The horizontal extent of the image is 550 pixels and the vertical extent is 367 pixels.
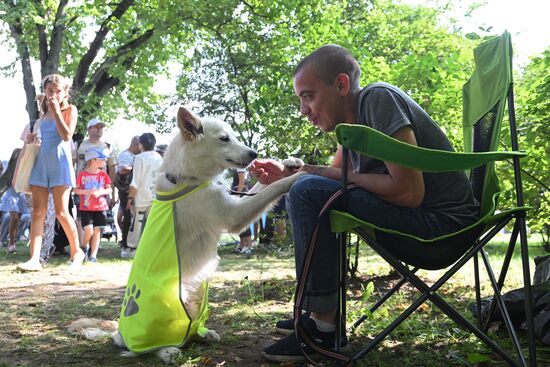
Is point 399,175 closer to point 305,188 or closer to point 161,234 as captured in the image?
point 305,188

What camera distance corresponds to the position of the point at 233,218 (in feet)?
8.90

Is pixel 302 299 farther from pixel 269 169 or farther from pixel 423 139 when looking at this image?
pixel 269 169

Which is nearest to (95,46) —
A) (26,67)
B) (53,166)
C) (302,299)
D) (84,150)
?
(26,67)

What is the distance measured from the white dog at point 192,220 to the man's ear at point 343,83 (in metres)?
0.54

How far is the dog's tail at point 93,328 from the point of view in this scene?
9.16 feet

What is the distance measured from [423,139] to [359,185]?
1.22ft

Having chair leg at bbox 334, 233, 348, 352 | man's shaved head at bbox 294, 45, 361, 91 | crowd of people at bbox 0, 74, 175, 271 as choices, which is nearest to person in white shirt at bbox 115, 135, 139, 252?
crowd of people at bbox 0, 74, 175, 271

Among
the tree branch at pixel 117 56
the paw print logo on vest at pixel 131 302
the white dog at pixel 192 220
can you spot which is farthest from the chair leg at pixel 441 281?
the tree branch at pixel 117 56

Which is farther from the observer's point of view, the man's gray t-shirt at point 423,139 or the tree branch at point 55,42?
the tree branch at point 55,42

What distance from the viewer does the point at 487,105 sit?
7.84ft

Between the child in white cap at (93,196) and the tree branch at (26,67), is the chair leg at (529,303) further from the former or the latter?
the tree branch at (26,67)

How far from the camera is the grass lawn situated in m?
2.41

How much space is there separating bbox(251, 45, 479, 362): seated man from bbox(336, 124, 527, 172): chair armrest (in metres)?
0.18

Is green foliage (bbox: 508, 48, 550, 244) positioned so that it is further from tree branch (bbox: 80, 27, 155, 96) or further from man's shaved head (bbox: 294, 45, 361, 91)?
tree branch (bbox: 80, 27, 155, 96)
